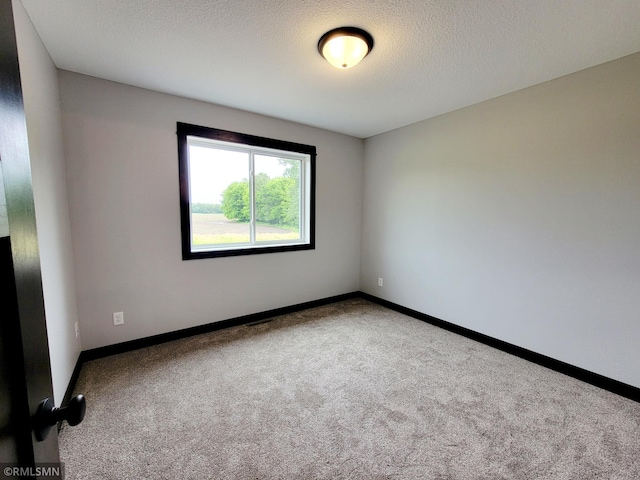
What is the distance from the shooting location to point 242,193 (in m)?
3.17

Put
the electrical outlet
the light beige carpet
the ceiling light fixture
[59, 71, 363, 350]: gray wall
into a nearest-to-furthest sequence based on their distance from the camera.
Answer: the light beige carpet < the ceiling light fixture < [59, 71, 363, 350]: gray wall < the electrical outlet

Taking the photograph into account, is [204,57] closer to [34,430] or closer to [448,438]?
[34,430]

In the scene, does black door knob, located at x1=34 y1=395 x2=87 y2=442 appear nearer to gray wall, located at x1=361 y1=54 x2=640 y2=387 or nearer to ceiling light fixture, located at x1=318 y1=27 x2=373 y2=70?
ceiling light fixture, located at x1=318 y1=27 x2=373 y2=70

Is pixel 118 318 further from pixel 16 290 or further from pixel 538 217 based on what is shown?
pixel 538 217

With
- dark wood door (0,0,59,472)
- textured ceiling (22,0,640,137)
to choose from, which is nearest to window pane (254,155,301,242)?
textured ceiling (22,0,640,137)

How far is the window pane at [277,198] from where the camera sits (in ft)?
10.9

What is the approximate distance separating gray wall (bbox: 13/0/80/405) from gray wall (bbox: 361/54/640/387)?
11.0 ft

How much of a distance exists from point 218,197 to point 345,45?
1962mm

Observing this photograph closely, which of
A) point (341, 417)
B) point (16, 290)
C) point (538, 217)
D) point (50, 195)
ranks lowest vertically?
point (341, 417)

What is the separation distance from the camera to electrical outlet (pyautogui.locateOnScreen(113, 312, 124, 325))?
2463mm

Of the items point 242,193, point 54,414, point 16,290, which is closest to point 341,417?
point 54,414

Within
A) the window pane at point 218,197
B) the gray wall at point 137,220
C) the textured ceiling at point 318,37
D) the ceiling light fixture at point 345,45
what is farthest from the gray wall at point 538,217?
the window pane at point 218,197

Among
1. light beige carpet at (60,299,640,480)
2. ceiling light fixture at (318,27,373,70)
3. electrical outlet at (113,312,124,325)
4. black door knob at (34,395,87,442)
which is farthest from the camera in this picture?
electrical outlet at (113,312,124,325)

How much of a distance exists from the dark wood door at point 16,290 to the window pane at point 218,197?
7.80 ft
